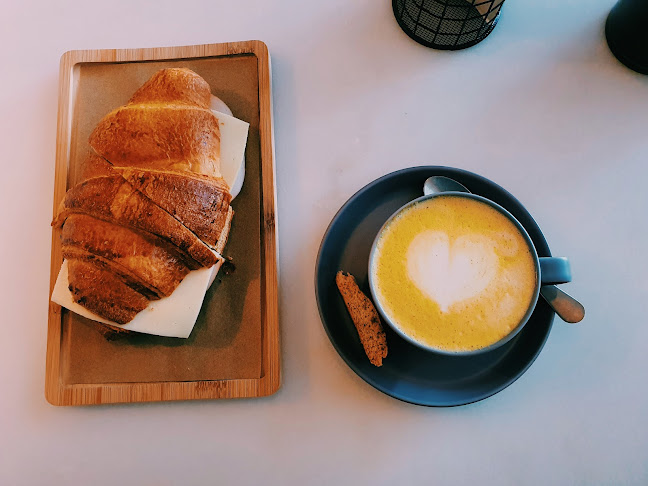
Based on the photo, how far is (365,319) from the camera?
110 cm

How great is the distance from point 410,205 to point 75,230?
742 millimetres

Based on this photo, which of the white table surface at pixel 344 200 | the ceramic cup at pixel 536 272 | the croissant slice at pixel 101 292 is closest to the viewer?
the ceramic cup at pixel 536 272

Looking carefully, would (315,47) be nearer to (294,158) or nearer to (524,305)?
(294,158)

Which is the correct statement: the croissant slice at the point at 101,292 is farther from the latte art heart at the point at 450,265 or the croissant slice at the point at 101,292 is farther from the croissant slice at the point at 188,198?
the latte art heart at the point at 450,265

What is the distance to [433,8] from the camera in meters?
1.30

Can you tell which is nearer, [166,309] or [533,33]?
[166,309]

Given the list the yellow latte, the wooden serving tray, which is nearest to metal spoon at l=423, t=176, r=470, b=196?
the yellow latte

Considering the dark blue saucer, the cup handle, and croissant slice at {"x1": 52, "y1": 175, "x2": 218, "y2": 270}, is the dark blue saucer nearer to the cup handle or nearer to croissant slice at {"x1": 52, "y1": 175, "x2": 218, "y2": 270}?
the cup handle

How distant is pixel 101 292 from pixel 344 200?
2.06 feet

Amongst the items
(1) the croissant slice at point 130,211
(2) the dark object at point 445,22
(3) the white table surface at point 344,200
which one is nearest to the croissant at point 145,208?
(1) the croissant slice at point 130,211

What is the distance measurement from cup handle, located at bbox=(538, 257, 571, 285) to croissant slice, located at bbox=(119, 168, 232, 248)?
0.72 m

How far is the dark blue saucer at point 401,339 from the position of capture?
1083 millimetres

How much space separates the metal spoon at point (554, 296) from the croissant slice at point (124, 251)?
0.61 m

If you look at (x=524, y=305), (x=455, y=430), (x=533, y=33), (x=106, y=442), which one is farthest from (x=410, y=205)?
(x=106, y=442)
